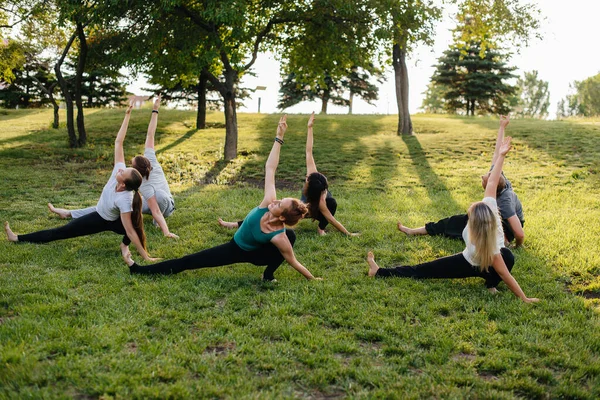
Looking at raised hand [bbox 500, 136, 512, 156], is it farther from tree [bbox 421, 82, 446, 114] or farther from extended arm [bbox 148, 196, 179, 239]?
tree [bbox 421, 82, 446, 114]

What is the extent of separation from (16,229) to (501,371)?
827 cm

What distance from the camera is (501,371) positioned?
4.27m

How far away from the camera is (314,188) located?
7.81 m

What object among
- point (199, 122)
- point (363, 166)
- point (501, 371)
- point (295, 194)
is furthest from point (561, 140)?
point (501, 371)

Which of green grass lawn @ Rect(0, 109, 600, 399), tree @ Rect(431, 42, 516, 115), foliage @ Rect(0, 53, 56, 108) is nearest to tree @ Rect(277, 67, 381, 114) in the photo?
tree @ Rect(431, 42, 516, 115)

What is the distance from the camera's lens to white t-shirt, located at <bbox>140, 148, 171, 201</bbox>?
27.8ft

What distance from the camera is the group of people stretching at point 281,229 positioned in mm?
5633

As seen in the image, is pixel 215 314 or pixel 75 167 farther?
pixel 75 167

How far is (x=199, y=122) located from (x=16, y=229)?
16.6m

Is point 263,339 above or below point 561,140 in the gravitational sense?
below

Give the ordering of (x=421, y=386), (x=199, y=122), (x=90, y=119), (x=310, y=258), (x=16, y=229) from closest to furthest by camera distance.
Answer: (x=421, y=386), (x=310, y=258), (x=16, y=229), (x=199, y=122), (x=90, y=119)

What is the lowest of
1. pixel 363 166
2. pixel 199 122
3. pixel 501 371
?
pixel 501 371

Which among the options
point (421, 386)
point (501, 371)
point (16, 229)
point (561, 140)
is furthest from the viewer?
point (561, 140)

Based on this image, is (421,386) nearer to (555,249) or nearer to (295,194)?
(555,249)
